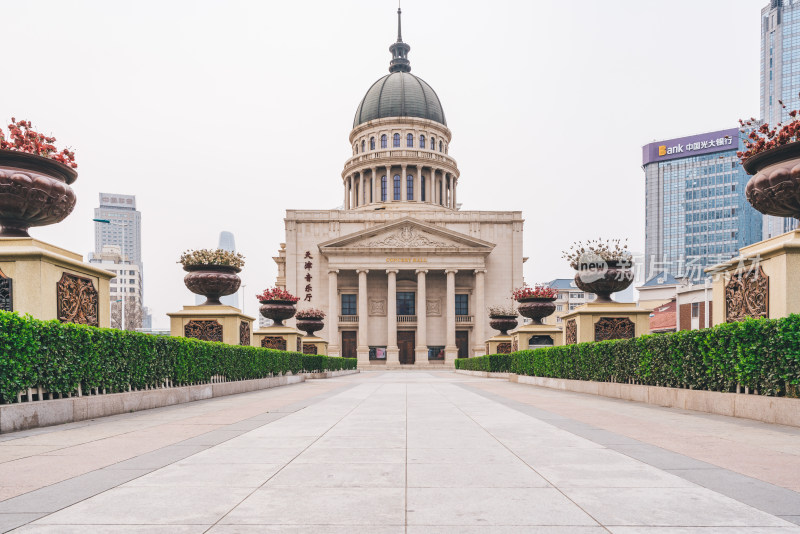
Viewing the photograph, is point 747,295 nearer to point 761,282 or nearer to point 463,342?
point 761,282

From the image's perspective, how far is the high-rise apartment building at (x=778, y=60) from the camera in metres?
128

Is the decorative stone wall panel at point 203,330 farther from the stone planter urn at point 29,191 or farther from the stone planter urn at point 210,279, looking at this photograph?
the stone planter urn at point 29,191

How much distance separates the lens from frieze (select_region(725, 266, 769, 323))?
1034cm

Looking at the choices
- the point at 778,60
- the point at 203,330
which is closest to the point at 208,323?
the point at 203,330

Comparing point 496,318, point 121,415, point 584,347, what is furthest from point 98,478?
point 496,318

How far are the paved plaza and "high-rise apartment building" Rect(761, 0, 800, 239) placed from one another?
13823 cm

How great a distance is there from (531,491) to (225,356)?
1334 cm

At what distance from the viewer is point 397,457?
20.5ft

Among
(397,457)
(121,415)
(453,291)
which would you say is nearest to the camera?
(397,457)

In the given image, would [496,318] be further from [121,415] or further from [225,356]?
[121,415]

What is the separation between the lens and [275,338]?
95.9 feet

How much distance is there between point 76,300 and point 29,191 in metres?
2.12

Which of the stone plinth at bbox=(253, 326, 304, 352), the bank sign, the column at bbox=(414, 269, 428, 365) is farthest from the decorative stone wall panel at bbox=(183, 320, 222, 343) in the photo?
the bank sign

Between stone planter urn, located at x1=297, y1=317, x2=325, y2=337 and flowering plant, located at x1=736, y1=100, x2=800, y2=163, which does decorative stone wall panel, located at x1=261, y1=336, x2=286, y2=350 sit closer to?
stone planter urn, located at x1=297, y1=317, x2=325, y2=337
